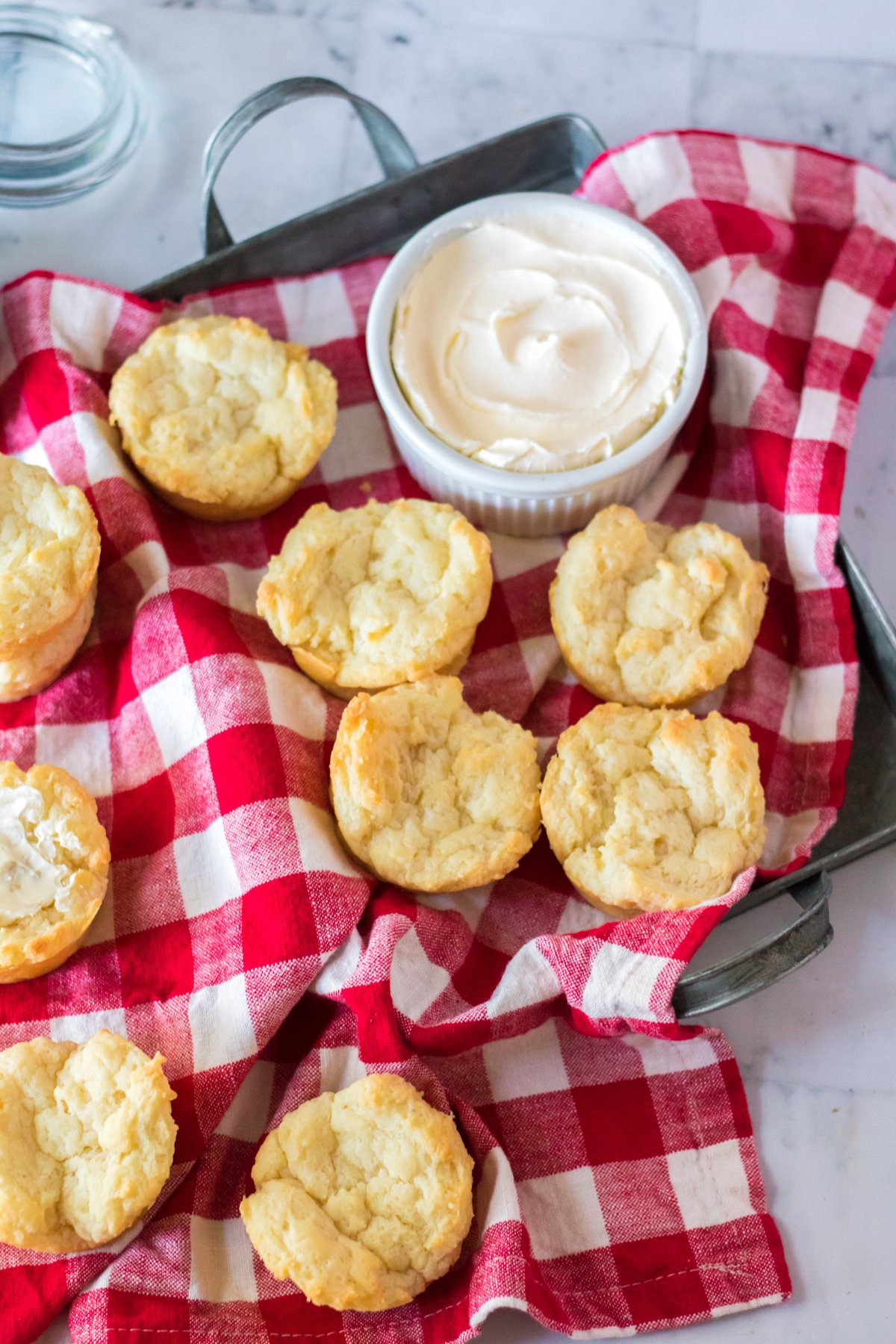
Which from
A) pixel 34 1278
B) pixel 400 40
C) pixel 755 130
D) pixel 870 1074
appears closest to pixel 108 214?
pixel 400 40

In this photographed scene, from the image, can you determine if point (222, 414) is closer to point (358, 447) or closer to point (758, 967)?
point (358, 447)

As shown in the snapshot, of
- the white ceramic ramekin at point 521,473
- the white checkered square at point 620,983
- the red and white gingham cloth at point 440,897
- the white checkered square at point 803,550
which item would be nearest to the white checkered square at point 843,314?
the red and white gingham cloth at point 440,897

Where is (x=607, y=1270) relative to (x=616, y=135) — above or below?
below

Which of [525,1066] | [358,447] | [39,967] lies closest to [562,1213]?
[525,1066]

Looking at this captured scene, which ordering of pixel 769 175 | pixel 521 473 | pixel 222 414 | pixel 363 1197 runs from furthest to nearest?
pixel 769 175 → pixel 222 414 → pixel 521 473 → pixel 363 1197

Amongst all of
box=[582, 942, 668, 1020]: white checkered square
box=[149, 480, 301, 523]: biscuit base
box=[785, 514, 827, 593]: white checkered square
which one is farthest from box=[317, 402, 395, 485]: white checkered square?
box=[582, 942, 668, 1020]: white checkered square

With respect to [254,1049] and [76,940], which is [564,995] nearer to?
[254,1049]
